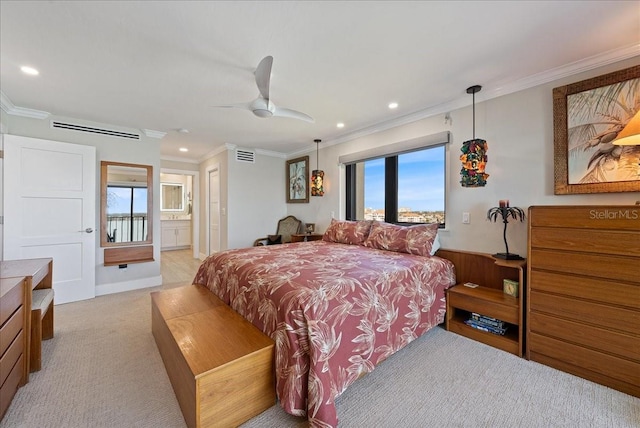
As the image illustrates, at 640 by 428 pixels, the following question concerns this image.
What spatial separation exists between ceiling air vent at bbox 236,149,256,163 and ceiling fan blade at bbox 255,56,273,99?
3.20 meters

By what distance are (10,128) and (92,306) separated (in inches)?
95.3

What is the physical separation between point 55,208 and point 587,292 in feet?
18.4

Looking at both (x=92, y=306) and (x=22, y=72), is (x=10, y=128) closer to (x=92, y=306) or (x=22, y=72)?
(x=22, y=72)

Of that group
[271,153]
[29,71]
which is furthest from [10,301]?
[271,153]

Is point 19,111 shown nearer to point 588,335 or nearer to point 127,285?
point 127,285

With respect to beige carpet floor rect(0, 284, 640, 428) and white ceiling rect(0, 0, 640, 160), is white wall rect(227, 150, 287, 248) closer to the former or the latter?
white ceiling rect(0, 0, 640, 160)

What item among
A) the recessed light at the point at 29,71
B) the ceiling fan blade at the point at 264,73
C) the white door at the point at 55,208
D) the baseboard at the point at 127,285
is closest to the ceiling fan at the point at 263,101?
the ceiling fan blade at the point at 264,73

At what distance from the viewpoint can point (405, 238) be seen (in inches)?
119

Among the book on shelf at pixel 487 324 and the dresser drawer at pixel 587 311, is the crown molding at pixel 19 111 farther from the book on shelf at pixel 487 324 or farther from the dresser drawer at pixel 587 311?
the dresser drawer at pixel 587 311

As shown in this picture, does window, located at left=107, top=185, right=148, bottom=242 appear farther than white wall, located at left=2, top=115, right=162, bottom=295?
Yes

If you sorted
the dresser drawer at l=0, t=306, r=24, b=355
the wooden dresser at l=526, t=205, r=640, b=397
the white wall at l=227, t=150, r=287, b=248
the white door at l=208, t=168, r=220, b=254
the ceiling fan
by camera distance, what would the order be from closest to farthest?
1. the dresser drawer at l=0, t=306, r=24, b=355
2. the wooden dresser at l=526, t=205, r=640, b=397
3. the ceiling fan
4. the white wall at l=227, t=150, r=287, b=248
5. the white door at l=208, t=168, r=220, b=254

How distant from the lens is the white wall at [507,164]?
237 centimetres

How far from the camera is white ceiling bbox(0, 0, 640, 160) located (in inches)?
64.6

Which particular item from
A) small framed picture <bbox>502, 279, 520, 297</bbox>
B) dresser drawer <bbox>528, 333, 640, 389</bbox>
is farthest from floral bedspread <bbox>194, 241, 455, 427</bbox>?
dresser drawer <bbox>528, 333, 640, 389</bbox>
